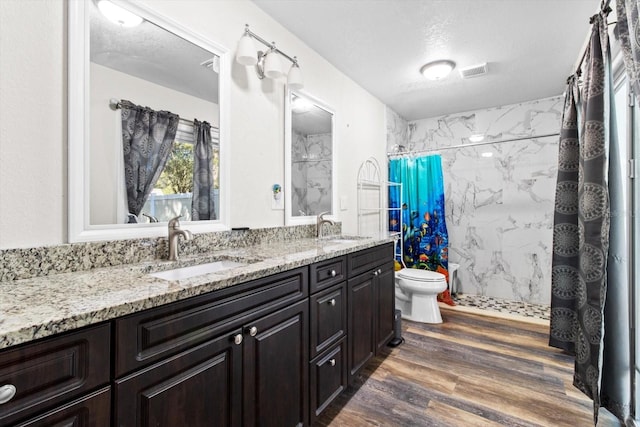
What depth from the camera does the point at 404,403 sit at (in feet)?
5.56

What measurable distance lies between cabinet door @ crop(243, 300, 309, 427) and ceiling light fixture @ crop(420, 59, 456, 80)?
233 cm

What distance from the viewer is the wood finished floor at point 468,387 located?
5.15 feet

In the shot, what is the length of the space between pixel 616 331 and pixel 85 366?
2.03m

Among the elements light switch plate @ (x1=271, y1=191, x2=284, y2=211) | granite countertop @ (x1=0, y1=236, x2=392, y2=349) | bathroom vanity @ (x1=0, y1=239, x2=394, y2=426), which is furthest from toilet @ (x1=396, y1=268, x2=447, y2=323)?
granite countertop @ (x1=0, y1=236, x2=392, y2=349)

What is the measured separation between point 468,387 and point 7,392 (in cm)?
211

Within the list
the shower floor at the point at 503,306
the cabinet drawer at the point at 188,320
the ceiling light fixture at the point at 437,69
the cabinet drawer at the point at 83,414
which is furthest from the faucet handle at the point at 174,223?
the shower floor at the point at 503,306

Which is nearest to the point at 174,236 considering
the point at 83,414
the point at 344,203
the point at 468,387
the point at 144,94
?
the point at 144,94

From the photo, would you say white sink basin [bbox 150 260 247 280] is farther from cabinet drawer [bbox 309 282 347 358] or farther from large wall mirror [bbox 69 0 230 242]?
cabinet drawer [bbox 309 282 347 358]

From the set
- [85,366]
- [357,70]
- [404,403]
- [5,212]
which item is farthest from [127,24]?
[404,403]

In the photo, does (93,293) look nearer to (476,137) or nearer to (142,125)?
(142,125)

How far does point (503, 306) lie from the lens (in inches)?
131

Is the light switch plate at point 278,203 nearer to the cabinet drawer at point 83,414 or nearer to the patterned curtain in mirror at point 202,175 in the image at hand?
the patterned curtain in mirror at point 202,175

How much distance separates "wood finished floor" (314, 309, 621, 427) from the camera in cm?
157

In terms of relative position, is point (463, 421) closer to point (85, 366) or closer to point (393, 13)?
point (85, 366)
